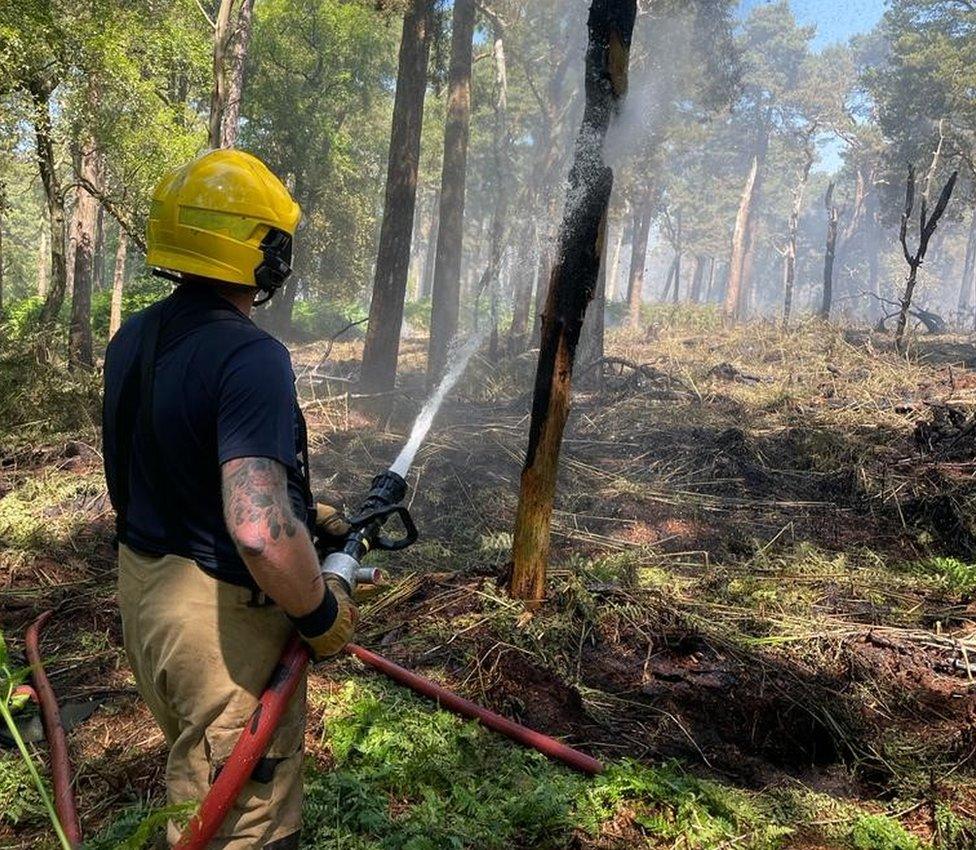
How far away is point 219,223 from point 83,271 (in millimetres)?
13627

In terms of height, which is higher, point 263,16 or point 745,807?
point 263,16

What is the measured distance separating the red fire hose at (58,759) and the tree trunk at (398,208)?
775cm

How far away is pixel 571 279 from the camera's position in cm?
375

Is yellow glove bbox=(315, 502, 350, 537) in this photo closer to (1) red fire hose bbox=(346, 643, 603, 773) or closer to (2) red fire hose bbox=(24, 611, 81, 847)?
(2) red fire hose bbox=(24, 611, 81, 847)

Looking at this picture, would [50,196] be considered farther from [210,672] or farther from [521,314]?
[210,672]

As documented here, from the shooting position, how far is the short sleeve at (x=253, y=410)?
5.27 ft

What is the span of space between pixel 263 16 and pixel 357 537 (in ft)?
74.3

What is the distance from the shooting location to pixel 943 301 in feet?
265

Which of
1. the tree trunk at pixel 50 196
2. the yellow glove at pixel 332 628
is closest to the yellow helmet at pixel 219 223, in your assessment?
the yellow glove at pixel 332 628

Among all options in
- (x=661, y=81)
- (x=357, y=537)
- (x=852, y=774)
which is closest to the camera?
(x=357, y=537)

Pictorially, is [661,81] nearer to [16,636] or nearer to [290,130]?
[290,130]

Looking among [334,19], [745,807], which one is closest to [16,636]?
[745,807]

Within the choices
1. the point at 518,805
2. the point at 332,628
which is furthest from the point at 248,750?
the point at 518,805

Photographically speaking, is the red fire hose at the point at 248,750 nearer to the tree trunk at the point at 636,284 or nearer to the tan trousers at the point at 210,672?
the tan trousers at the point at 210,672
